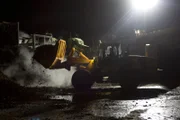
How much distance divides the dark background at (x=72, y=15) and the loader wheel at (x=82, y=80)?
18632mm

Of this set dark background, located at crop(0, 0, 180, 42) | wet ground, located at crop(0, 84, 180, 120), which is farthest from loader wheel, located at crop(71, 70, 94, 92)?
dark background, located at crop(0, 0, 180, 42)

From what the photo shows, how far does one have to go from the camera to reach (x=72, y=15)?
34000mm

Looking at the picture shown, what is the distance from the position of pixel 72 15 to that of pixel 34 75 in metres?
19.3

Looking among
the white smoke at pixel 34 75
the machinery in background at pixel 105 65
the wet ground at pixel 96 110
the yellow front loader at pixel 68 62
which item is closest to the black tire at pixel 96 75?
the machinery in background at pixel 105 65

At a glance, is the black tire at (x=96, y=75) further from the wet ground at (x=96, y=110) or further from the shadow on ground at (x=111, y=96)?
the wet ground at (x=96, y=110)

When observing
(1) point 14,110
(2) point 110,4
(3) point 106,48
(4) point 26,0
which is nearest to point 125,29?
(2) point 110,4

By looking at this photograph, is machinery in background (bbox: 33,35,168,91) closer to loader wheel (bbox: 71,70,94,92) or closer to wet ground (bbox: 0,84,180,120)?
loader wheel (bbox: 71,70,94,92)

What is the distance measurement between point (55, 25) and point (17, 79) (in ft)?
59.7

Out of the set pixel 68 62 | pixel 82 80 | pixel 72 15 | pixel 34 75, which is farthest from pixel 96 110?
pixel 72 15

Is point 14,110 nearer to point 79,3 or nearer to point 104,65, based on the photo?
point 104,65

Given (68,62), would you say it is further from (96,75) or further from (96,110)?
(96,110)

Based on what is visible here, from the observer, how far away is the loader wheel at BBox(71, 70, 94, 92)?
13023 millimetres

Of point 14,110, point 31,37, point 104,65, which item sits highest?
point 31,37

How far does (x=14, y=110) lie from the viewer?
8.98m
